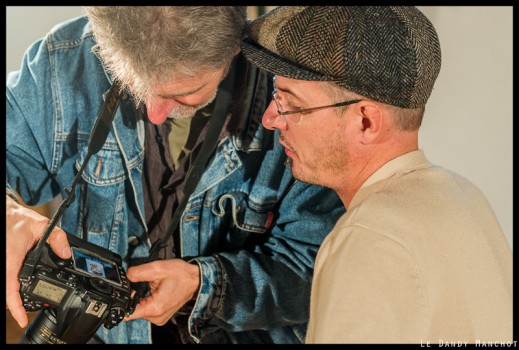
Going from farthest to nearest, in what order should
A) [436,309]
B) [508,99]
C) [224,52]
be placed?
[508,99] → [224,52] → [436,309]

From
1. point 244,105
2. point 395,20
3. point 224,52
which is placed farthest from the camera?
point 244,105

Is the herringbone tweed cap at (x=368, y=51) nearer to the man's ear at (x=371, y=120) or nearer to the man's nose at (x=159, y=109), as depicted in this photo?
the man's ear at (x=371, y=120)

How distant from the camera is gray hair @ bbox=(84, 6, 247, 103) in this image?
149 cm

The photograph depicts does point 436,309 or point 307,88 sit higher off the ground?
point 307,88

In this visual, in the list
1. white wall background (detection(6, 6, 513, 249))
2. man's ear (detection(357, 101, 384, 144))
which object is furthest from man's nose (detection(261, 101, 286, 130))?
white wall background (detection(6, 6, 513, 249))

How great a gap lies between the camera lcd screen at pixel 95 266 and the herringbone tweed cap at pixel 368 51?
0.50m

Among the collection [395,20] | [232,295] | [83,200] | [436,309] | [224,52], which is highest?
[395,20]

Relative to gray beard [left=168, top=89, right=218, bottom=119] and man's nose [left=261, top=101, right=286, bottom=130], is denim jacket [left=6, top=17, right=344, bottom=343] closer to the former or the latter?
gray beard [left=168, top=89, right=218, bottom=119]

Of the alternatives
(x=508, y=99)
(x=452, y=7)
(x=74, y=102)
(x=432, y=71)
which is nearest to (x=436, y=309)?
(x=432, y=71)

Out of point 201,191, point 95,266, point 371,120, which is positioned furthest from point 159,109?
point 371,120

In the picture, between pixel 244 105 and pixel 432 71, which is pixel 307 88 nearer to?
pixel 432 71

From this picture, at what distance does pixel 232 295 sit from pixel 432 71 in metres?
0.65

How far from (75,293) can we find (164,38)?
1.61ft

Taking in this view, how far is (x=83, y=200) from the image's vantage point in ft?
5.96
